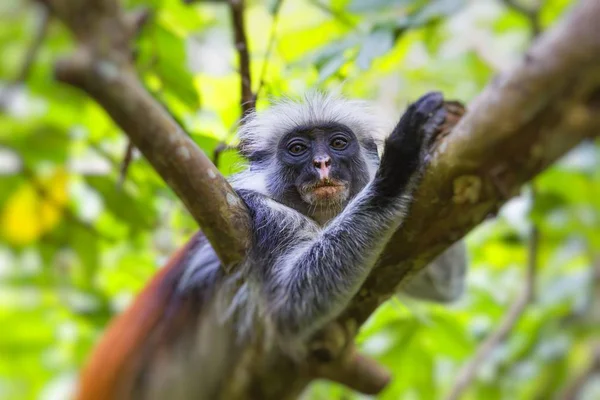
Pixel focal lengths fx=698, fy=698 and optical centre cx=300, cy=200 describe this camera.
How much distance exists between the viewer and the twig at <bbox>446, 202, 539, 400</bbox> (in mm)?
3391

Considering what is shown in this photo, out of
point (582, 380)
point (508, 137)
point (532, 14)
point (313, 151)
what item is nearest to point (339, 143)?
point (313, 151)

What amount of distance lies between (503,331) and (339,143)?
1.59 metres

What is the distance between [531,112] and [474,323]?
2.64m

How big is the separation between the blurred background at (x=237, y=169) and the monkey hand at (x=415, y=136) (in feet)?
2.02

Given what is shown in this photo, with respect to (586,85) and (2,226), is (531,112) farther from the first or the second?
(2,226)

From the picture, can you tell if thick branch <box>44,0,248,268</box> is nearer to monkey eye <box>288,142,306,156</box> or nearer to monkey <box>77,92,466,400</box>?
monkey <box>77,92,466,400</box>

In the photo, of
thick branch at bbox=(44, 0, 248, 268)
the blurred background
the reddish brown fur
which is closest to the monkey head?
the blurred background

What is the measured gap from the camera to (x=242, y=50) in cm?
250

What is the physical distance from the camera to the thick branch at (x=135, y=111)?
4.29 feet

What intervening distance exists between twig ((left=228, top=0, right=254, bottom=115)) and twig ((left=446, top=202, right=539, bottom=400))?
1.75 meters

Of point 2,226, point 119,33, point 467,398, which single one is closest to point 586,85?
point 119,33

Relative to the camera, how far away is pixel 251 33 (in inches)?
155

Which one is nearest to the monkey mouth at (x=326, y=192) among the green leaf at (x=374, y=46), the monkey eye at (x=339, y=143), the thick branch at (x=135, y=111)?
the monkey eye at (x=339, y=143)

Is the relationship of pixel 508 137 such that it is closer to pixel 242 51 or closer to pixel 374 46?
pixel 374 46
